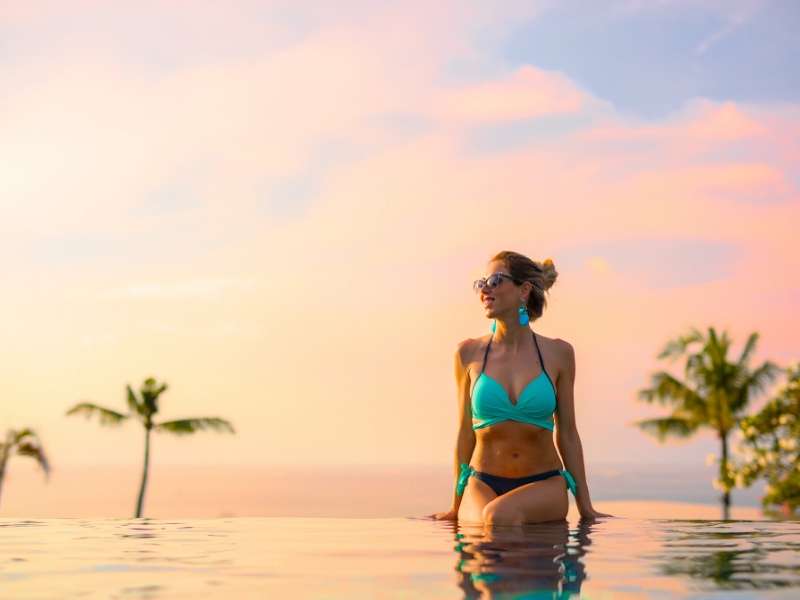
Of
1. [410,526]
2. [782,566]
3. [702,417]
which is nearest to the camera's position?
[782,566]

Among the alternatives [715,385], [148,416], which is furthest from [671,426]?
[148,416]

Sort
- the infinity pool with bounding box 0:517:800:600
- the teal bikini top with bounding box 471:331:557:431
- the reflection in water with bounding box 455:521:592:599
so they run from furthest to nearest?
the teal bikini top with bounding box 471:331:557:431
the infinity pool with bounding box 0:517:800:600
the reflection in water with bounding box 455:521:592:599

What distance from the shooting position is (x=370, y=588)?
4.62 metres

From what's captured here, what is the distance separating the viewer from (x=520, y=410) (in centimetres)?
784

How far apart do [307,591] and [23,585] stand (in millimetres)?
1427

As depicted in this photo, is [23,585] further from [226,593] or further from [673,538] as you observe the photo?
[673,538]

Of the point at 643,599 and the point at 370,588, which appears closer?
the point at 643,599

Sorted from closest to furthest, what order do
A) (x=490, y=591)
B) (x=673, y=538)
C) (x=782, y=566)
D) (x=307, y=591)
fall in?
(x=490, y=591)
(x=307, y=591)
(x=782, y=566)
(x=673, y=538)

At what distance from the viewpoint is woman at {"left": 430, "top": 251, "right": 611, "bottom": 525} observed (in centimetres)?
784

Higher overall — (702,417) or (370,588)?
(702,417)

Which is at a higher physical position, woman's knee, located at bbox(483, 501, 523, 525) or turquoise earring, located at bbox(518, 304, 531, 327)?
turquoise earring, located at bbox(518, 304, 531, 327)

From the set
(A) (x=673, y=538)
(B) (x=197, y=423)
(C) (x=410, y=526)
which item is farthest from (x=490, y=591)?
(B) (x=197, y=423)

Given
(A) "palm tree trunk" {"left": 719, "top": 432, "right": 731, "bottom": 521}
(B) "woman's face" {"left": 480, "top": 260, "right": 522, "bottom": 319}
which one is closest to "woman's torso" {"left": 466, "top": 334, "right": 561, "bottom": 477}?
(B) "woman's face" {"left": 480, "top": 260, "right": 522, "bottom": 319}

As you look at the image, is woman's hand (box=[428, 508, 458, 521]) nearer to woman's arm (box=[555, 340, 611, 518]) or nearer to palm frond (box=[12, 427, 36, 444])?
woman's arm (box=[555, 340, 611, 518])
